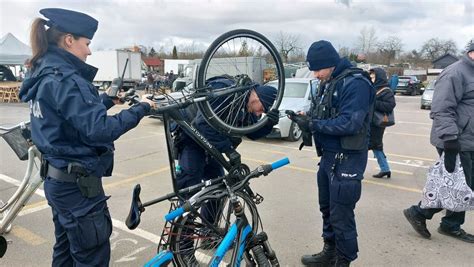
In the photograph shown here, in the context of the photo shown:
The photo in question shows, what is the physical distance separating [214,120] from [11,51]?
21120mm

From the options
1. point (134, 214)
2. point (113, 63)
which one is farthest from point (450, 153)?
point (113, 63)

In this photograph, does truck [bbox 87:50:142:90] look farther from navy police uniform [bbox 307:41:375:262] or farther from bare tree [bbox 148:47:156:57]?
bare tree [bbox 148:47:156:57]

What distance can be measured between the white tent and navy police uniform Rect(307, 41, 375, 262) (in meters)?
18.4

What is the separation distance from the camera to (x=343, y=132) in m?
2.81

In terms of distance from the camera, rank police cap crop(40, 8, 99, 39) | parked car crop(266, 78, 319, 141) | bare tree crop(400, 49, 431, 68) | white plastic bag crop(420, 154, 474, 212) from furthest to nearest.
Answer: bare tree crop(400, 49, 431, 68) → parked car crop(266, 78, 319, 141) → white plastic bag crop(420, 154, 474, 212) → police cap crop(40, 8, 99, 39)

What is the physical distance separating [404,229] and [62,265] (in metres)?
3.51

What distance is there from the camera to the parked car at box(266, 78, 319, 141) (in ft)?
30.2

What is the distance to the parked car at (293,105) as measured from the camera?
9219mm

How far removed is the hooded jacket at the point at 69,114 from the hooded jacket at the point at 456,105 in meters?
2.85

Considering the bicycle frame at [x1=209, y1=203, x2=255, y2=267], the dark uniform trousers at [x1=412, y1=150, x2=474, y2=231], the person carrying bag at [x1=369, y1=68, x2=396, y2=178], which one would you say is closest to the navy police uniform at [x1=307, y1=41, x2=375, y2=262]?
the bicycle frame at [x1=209, y1=203, x2=255, y2=267]

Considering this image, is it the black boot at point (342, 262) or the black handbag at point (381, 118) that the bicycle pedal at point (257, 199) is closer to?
the black boot at point (342, 262)

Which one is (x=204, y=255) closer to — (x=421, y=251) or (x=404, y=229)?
(x=421, y=251)

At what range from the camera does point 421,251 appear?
3637 millimetres

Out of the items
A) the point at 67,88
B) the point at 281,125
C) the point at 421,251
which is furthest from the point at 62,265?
the point at 281,125
